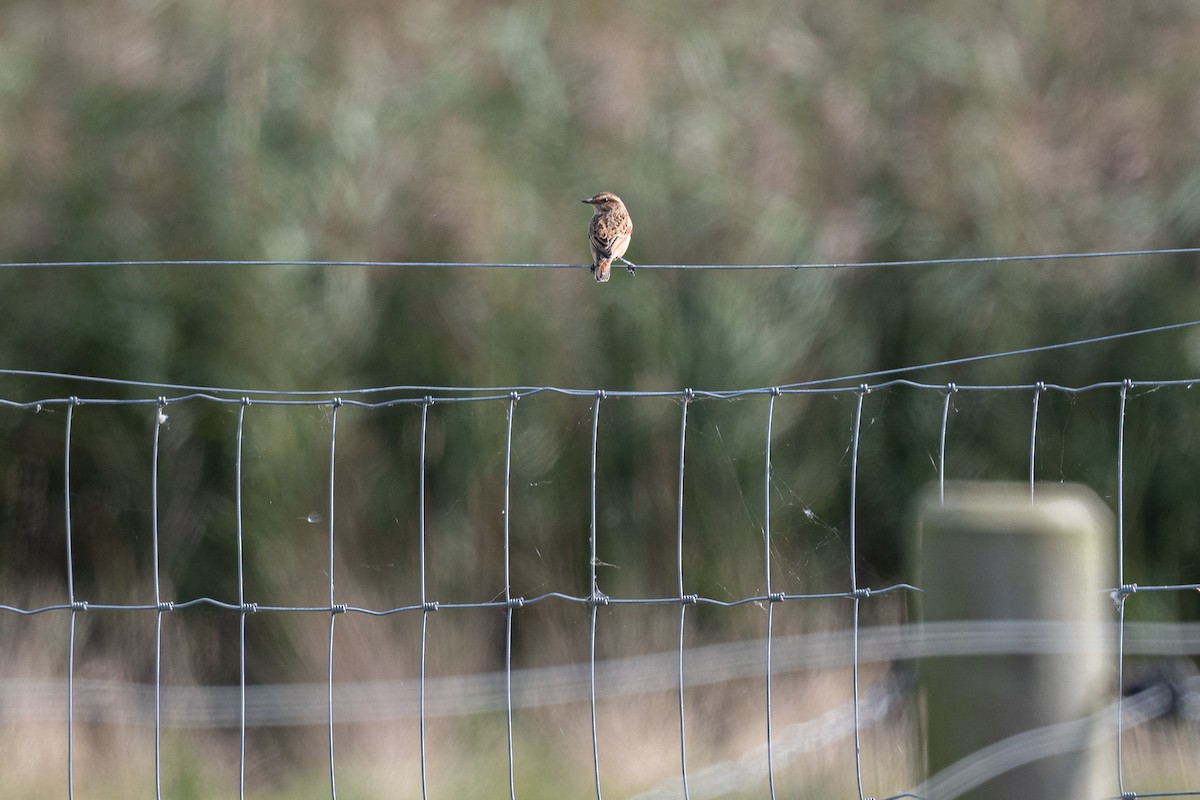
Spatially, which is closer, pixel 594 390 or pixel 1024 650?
pixel 1024 650

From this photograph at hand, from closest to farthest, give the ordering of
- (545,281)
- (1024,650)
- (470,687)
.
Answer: (1024,650) → (470,687) → (545,281)

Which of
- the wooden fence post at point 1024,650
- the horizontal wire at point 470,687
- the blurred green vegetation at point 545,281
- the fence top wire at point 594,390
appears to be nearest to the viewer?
the wooden fence post at point 1024,650

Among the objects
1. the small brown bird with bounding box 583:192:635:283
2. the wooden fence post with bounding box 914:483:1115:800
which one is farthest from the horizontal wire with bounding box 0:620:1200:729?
the wooden fence post with bounding box 914:483:1115:800

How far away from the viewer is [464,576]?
4.90 m

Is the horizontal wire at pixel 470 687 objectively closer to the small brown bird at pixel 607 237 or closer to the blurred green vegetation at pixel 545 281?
the blurred green vegetation at pixel 545 281

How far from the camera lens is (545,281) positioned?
543 cm

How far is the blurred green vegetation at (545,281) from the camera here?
16.5 ft

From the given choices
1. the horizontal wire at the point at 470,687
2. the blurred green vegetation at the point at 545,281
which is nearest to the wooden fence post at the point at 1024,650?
the horizontal wire at the point at 470,687

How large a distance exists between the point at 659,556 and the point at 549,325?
1.04m

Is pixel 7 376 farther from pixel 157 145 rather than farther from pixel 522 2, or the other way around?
pixel 522 2

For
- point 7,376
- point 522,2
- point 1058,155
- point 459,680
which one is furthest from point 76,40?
point 1058,155

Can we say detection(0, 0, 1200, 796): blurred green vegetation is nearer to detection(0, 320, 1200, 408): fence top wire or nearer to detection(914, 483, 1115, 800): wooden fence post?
detection(0, 320, 1200, 408): fence top wire

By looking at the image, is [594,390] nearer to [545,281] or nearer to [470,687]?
[470,687]

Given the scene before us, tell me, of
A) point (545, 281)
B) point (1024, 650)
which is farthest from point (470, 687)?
point (1024, 650)
